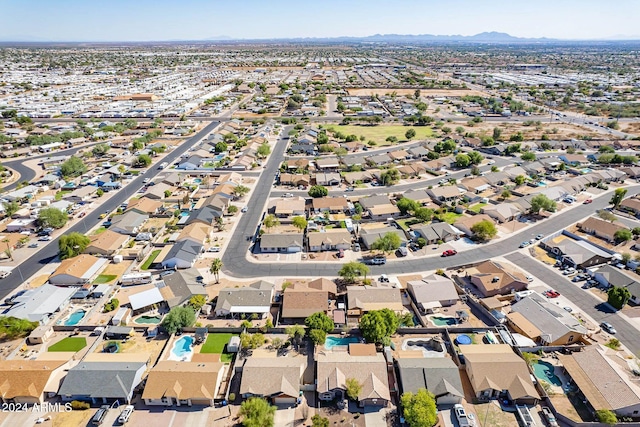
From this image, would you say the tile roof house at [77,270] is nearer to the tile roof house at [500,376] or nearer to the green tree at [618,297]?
the tile roof house at [500,376]

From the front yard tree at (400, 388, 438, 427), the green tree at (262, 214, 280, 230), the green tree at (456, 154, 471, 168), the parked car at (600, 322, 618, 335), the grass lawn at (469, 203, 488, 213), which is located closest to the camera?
the front yard tree at (400, 388, 438, 427)

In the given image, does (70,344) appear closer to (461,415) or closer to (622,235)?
(461,415)

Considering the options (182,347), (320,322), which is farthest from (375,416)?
(182,347)

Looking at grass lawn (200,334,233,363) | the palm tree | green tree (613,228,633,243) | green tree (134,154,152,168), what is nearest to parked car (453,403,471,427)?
grass lawn (200,334,233,363)

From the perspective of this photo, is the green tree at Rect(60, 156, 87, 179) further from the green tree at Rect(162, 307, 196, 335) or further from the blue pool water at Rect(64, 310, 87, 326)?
the green tree at Rect(162, 307, 196, 335)

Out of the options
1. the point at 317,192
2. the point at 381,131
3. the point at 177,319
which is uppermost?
the point at 381,131

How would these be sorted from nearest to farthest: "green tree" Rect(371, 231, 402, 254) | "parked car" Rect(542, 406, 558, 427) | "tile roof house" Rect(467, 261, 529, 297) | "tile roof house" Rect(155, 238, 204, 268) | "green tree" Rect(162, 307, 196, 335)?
"parked car" Rect(542, 406, 558, 427)
"green tree" Rect(162, 307, 196, 335)
"tile roof house" Rect(467, 261, 529, 297)
"tile roof house" Rect(155, 238, 204, 268)
"green tree" Rect(371, 231, 402, 254)

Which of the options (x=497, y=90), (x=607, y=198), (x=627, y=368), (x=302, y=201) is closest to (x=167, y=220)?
(x=302, y=201)

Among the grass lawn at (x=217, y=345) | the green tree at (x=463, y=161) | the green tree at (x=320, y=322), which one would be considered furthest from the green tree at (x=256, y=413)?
the green tree at (x=463, y=161)
